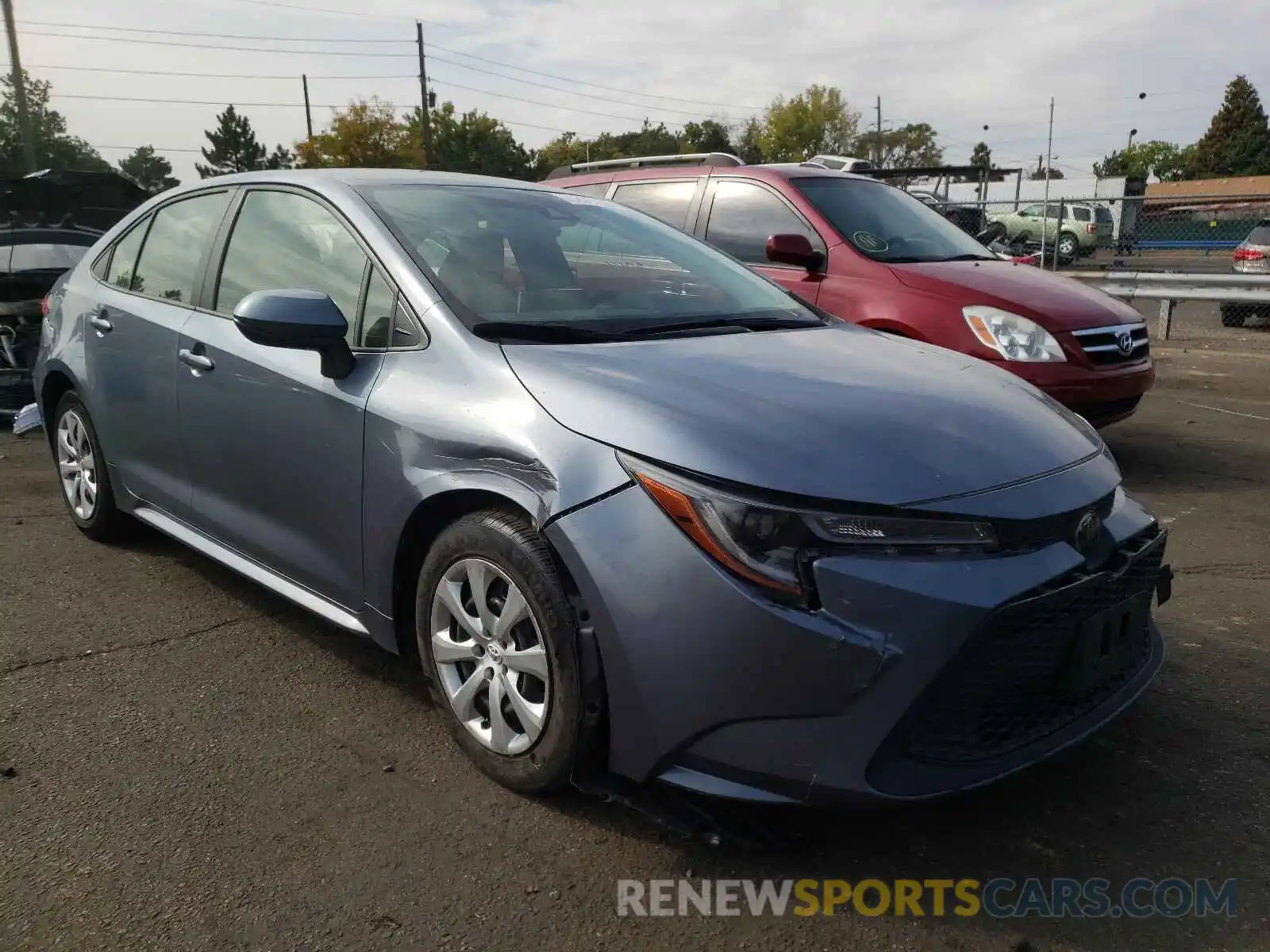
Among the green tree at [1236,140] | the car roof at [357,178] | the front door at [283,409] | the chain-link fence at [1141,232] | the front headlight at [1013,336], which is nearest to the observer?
the front door at [283,409]

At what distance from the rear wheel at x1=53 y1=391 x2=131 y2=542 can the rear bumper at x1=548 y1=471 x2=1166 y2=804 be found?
2810 mm

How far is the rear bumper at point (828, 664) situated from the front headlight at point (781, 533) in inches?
1.3

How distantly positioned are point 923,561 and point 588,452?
2.41 feet

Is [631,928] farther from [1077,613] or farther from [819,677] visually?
[1077,613]

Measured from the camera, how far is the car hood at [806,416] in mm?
2158

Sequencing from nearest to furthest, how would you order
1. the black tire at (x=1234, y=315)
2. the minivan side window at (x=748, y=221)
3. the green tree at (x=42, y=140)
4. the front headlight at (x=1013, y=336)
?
the front headlight at (x=1013, y=336), the minivan side window at (x=748, y=221), the black tire at (x=1234, y=315), the green tree at (x=42, y=140)

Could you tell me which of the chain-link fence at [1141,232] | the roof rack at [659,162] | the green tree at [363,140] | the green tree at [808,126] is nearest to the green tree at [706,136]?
the green tree at [808,126]

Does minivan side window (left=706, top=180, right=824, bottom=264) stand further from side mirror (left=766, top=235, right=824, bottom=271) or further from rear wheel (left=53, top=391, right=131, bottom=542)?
rear wheel (left=53, top=391, right=131, bottom=542)

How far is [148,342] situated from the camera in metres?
3.72

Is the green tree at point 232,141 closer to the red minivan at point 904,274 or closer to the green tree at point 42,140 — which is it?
the green tree at point 42,140

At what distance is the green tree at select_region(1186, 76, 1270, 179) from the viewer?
81375 mm

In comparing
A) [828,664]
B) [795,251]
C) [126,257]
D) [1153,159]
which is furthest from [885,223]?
[1153,159]

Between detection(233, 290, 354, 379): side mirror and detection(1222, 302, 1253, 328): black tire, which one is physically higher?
detection(233, 290, 354, 379): side mirror

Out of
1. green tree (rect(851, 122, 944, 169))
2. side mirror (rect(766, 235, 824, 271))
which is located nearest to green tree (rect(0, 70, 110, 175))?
side mirror (rect(766, 235, 824, 271))
